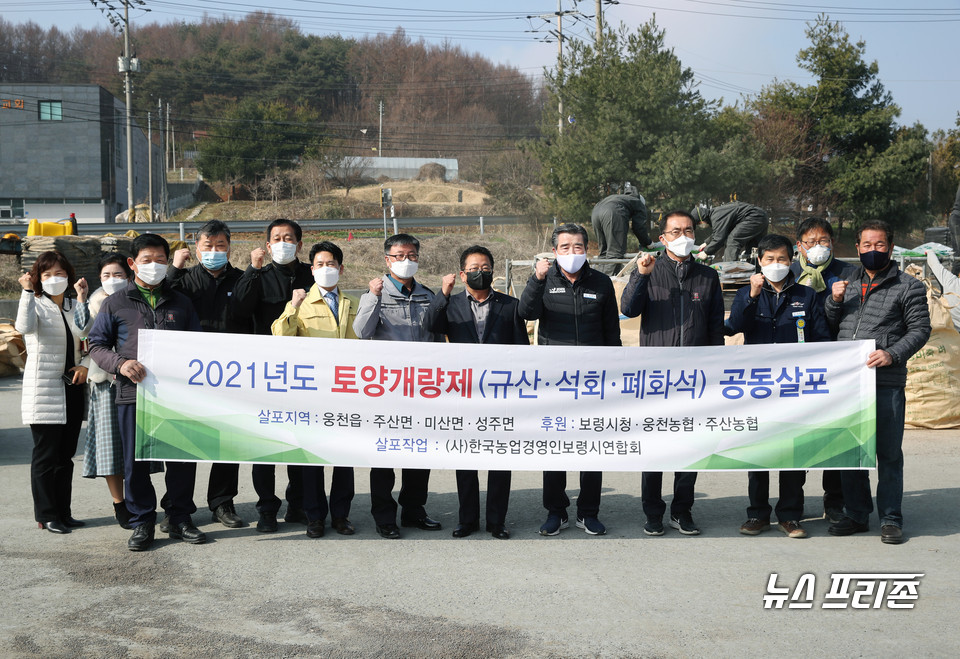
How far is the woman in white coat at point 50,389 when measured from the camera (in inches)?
226

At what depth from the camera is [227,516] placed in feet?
19.5

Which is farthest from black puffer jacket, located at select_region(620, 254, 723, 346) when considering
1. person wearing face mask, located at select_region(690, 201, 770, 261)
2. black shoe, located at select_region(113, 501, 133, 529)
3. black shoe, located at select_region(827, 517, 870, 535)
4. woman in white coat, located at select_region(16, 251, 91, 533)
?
person wearing face mask, located at select_region(690, 201, 770, 261)

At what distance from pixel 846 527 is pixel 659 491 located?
3.88 ft

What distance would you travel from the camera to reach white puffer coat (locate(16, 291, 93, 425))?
Answer: 571 centimetres

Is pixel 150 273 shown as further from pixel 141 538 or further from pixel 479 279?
pixel 479 279

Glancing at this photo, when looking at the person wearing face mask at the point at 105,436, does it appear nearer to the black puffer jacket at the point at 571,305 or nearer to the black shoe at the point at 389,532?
the black shoe at the point at 389,532

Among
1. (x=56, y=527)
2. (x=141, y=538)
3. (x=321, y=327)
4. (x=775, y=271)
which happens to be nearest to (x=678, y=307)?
(x=775, y=271)

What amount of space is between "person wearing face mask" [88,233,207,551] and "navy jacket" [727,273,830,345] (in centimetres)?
361

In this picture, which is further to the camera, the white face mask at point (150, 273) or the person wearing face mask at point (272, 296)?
the person wearing face mask at point (272, 296)

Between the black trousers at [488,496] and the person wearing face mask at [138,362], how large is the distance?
5.31ft

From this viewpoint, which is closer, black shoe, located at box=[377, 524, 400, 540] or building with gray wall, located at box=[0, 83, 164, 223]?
black shoe, located at box=[377, 524, 400, 540]

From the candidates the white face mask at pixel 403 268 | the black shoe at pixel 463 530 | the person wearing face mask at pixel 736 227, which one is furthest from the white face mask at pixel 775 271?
the person wearing face mask at pixel 736 227

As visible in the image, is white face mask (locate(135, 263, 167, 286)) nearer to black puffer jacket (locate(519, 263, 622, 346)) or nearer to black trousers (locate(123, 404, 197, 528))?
black trousers (locate(123, 404, 197, 528))

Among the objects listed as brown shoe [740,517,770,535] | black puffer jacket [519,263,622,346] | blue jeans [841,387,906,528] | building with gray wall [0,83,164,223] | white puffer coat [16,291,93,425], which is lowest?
brown shoe [740,517,770,535]
